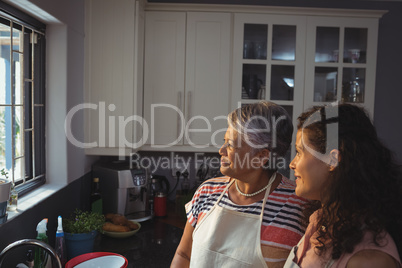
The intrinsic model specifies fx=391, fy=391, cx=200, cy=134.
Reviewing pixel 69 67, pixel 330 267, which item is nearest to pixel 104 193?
pixel 69 67

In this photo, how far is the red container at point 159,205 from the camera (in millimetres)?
2623

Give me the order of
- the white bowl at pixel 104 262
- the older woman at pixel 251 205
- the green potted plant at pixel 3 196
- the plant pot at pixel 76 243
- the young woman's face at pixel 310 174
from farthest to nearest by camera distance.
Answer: the plant pot at pixel 76 243, the white bowl at pixel 104 262, the green potted plant at pixel 3 196, the older woman at pixel 251 205, the young woman's face at pixel 310 174

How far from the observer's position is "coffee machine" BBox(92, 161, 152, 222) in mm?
2398

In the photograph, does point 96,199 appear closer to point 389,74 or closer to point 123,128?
point 123,128

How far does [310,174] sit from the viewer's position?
0.99m

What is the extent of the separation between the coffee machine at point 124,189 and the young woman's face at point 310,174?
155cm

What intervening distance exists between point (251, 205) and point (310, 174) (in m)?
0.34

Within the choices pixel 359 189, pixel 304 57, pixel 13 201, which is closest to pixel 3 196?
→ pixel 13 201

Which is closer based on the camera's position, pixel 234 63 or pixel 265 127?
pixel 265 127

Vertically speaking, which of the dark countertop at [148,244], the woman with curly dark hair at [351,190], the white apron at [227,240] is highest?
the woman with curly dark hair at [351,190]

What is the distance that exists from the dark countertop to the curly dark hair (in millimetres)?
1116

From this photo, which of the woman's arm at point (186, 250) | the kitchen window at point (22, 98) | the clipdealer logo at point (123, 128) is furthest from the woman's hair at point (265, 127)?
the clipdealer logo at point (123, 128)

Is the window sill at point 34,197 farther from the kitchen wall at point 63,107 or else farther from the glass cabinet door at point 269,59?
the glass cabinet door at point 269,59

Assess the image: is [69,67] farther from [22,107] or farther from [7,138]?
[7,138]
